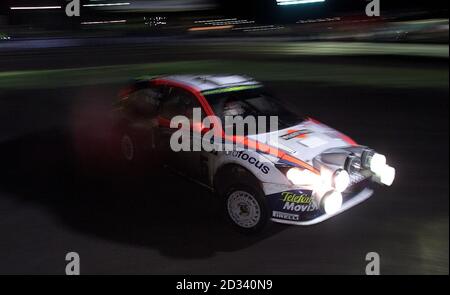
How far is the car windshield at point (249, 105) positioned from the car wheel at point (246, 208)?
992 mm

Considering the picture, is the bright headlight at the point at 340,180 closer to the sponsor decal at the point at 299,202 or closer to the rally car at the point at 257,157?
the rally car at the point at 257,157

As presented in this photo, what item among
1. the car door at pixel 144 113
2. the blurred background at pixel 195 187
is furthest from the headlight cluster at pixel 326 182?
the car door at pixel 144 113

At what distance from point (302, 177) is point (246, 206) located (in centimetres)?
69

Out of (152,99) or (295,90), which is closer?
(152,99)

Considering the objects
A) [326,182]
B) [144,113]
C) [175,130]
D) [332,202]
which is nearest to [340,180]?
[326,182]

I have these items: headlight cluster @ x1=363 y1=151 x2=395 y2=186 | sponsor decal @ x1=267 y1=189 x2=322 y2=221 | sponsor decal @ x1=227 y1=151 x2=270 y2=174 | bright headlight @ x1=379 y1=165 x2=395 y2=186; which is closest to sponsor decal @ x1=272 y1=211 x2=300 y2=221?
sponsor decal @ x1=267 y1=189 x2=322 y2=221

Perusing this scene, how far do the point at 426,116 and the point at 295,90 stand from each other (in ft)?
15.3

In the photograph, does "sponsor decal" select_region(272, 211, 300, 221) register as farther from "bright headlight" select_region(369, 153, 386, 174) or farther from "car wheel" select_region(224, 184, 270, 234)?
"bright headlight" select_region(369, 153, 386, 174)

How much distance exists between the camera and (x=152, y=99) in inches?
247

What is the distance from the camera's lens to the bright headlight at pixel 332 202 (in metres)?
4.61

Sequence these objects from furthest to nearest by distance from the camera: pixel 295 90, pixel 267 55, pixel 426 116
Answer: pixel 267 55 → pixel 295 90 → pixel 426 116

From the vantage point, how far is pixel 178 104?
19.2 ft

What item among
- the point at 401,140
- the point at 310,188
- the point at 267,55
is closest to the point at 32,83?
the point at 267,55

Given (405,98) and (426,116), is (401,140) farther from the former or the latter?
(405,98)
